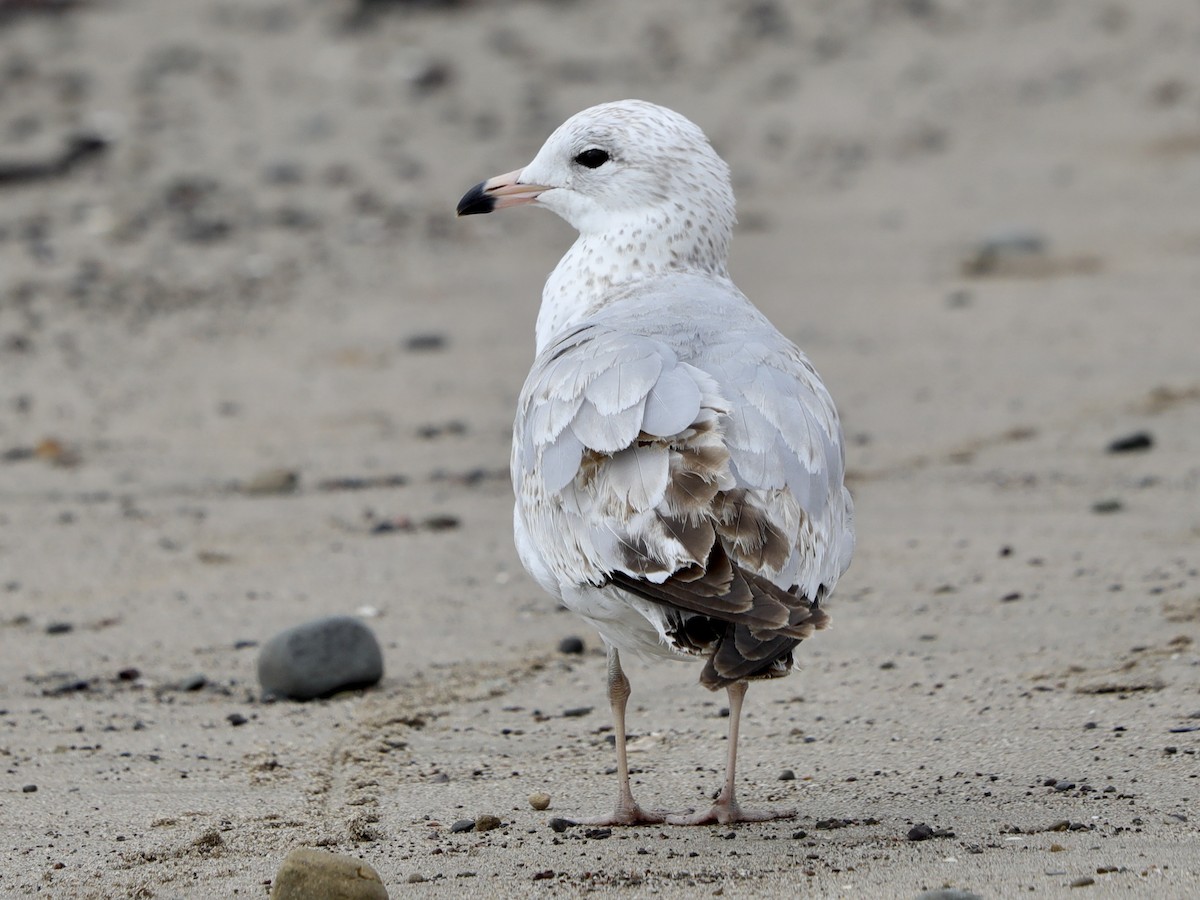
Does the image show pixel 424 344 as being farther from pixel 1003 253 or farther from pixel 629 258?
pixel 629 258

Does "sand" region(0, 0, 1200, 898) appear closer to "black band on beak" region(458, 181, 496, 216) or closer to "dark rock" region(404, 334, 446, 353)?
"dark rock" region(404, 334, 446, 353)

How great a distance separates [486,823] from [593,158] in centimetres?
184

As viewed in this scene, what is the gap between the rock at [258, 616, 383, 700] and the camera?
482 centimetres

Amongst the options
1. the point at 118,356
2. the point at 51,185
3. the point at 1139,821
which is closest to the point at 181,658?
the point at 1139,821

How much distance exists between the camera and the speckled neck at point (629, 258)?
462 cm

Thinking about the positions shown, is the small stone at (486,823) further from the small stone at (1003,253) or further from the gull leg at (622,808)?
the small stone at (1003,253)

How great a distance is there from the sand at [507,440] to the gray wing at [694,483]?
0.52m

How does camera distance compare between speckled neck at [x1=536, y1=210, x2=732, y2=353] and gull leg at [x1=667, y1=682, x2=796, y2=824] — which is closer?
gull leg at [x1=667, y1=682, x2=796, y2=824]

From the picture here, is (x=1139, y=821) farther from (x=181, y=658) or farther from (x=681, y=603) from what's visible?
(x=181, y=658)

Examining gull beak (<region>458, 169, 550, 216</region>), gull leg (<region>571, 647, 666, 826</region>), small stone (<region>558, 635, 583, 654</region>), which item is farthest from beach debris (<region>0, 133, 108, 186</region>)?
gull leg (<region>571, 647, 666, 826</region>)

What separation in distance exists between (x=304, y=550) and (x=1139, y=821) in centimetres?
341

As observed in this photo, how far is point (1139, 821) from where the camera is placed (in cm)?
352

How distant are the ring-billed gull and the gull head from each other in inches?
7.6

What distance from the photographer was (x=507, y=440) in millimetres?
7652
